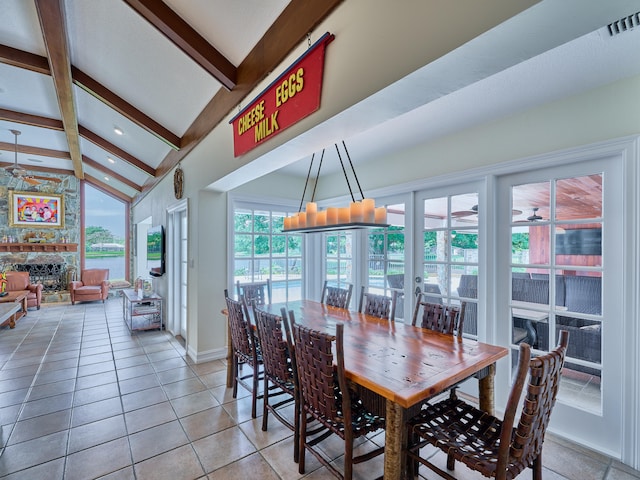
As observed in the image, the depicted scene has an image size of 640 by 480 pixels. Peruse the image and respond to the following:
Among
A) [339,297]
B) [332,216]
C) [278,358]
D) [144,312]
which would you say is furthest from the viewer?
[144,312]

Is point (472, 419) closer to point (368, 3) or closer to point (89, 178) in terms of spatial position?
point (368, 3)

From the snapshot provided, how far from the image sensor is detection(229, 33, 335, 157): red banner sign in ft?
5.41

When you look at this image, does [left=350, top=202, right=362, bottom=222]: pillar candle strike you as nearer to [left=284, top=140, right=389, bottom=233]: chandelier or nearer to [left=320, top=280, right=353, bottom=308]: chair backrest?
[left=284, top=140, right=389, bottom=233]: chandelier

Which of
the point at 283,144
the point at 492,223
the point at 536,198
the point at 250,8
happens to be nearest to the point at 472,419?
the point at 492,223

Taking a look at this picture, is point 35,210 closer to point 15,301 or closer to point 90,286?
point 90,286

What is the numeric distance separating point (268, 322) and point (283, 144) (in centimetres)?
122

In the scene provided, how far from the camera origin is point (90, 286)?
290 inches

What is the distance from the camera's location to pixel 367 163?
375cm

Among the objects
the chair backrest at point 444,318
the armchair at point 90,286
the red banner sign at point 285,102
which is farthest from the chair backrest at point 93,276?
the chair backrest at point 444,318

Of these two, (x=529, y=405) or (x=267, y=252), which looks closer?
(x=529, y=405)

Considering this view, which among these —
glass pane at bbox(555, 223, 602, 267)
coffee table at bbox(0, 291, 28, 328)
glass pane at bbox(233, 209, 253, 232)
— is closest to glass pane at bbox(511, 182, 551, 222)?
glass pane at bbox(555, 223, 602, 267)

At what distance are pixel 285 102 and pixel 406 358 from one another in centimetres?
176

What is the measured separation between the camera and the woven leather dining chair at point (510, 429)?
1.18m

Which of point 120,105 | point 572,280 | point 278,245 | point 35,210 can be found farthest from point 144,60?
point 35,210
